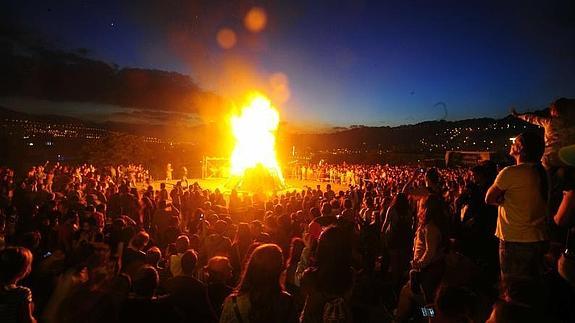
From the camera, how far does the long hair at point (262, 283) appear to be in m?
2.78

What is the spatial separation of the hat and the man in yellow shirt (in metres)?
0.22

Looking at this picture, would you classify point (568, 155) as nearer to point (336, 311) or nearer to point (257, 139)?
point (336, 311)

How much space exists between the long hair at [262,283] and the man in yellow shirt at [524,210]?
7.80ft


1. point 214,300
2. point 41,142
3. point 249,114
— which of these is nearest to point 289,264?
point 214,300

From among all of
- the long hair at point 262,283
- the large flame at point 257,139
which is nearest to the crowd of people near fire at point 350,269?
the long hair at point 262,283

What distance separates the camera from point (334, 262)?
2.84 m

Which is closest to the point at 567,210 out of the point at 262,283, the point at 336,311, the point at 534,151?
the point at 534,151

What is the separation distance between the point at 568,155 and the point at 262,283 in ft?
10.8

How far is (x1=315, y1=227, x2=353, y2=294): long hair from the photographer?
2.75m

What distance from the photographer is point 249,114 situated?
1147 inches

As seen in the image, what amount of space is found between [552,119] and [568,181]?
1.03 meters

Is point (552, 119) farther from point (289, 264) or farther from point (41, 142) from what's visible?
point (41, 142)

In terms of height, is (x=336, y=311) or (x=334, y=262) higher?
(x=334, y=262)

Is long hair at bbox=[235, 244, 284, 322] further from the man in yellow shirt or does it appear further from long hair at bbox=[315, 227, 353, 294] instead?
the man in yellow shirt
